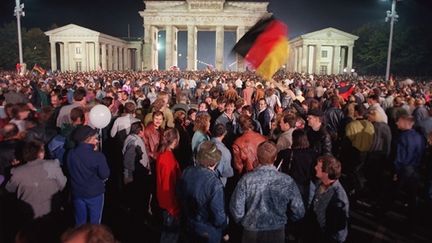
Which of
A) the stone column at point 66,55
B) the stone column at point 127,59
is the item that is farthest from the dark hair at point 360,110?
the stone column at point 127,59

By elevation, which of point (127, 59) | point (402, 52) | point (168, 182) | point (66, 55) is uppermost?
point (402, 52)

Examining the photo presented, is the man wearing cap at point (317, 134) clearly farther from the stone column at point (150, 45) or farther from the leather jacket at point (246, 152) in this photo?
the stone column at point (150, 45)

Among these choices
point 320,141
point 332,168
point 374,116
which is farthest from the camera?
point 374,116

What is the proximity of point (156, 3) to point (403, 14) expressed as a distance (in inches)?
1947

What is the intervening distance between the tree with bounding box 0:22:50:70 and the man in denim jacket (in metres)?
84.9

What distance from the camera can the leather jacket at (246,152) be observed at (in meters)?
5.78

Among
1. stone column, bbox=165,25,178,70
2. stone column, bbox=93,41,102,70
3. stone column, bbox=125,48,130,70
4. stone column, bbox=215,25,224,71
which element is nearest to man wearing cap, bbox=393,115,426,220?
stone column, bbox=215,25,224,71

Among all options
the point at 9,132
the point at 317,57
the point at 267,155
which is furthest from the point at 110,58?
the point at 267,155

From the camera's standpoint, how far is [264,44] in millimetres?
7133

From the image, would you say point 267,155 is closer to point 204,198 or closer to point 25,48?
point 204,198

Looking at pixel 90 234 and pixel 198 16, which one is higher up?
pixel 198 16

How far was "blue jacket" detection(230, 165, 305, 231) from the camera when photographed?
392 cm

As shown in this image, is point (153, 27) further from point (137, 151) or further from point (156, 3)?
point (137, 151)

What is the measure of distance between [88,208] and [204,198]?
7.18ft
